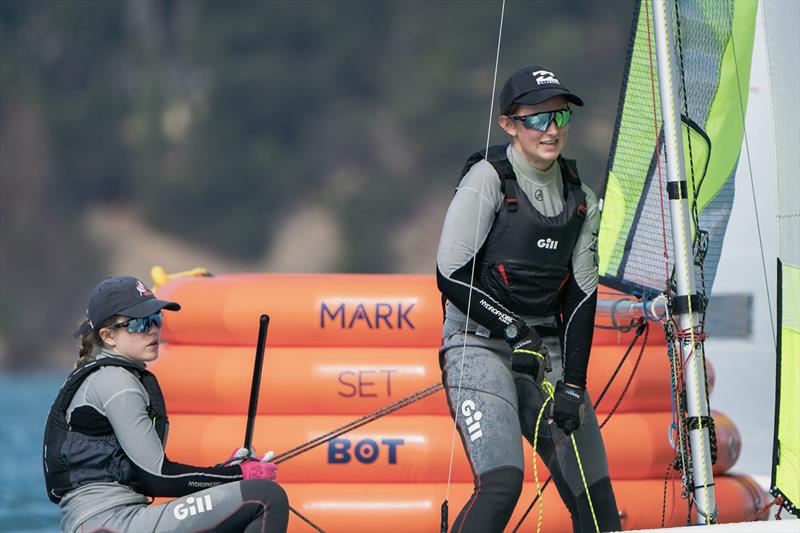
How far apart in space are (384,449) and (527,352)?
1692 millimetres

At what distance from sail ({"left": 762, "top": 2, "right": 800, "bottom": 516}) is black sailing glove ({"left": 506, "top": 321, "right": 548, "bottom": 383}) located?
883 mm

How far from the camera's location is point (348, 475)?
16.6 ft

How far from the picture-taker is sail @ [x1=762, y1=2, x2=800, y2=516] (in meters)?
3.92

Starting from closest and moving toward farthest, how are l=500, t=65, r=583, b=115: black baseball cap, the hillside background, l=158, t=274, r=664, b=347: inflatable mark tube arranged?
l=500, t=65, r=583, b=115: black baseball cap < l=158, t=274, r=664, b=347: inflatable mark tube < the hillside background

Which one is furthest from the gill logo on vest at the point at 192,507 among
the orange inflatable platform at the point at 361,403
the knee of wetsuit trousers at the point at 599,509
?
the orange inflatable platform at the point at 361,403

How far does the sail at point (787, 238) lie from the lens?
12.9 feet

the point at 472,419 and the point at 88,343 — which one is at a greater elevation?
the point at 88,343

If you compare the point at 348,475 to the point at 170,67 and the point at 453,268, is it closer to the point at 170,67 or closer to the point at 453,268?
the point at 453,268

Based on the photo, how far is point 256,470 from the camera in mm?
3510

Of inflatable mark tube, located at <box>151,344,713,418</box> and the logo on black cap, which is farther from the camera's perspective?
inflatable mark tube, located at <box>151,344,713,418</box>

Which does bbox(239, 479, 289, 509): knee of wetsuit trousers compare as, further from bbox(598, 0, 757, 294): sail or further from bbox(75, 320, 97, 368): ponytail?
bbox(598, 0, 757, 294): sail

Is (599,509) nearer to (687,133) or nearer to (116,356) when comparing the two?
(687,133)

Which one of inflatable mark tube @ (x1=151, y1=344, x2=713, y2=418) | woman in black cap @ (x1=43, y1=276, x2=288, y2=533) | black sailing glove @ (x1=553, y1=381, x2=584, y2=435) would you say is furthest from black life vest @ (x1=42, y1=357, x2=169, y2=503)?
inflatable mark tube @ (x1=151, y1=344, x2=713, y2=418)

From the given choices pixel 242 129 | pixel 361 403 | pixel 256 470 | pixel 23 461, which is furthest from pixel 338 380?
pixel 242 129
